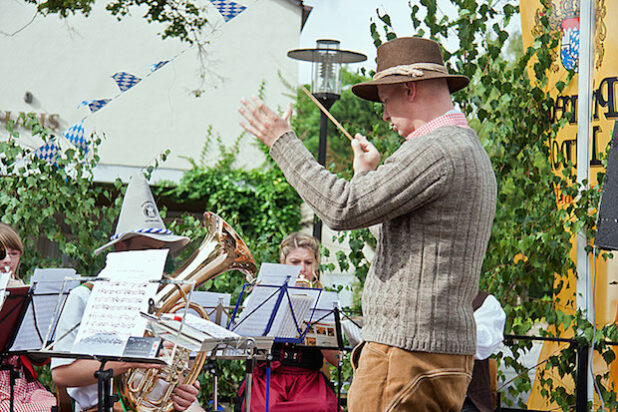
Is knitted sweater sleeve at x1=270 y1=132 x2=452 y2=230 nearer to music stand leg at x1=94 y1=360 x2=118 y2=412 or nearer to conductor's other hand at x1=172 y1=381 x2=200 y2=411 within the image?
music stand leg at x1=94 y1=360 x2=118 y2=412

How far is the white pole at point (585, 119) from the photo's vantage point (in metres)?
4.73

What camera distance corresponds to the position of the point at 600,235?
330cm

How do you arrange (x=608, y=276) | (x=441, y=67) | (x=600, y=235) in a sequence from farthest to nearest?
(x=608, y=276) < (x=600, y=235) < (x=441, y=67)

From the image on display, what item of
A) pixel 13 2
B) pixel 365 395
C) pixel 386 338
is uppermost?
pixel 13 2

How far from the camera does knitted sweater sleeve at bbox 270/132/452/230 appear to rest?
211cm

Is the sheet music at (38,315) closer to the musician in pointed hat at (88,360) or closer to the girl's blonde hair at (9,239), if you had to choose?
the musician in pointed hat at (88,360)

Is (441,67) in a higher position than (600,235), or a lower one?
higher

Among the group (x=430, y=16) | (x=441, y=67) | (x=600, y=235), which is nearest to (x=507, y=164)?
(x=430, y=16)

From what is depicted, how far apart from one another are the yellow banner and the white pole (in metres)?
0.03

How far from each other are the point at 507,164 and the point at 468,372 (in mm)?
3174

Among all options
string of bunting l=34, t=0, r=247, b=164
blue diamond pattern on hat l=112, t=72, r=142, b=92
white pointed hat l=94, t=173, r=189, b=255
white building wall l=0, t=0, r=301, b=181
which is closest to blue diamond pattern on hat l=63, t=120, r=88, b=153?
string of bunting l=34, t=0, r=247, b=164

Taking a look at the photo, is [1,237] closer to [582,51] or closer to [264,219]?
[582,51]

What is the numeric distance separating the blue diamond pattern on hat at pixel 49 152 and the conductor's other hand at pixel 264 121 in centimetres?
390

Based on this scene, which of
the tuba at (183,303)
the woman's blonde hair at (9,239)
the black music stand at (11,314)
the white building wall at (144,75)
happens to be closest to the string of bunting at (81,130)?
the woman's blonde hair at (9,239)
